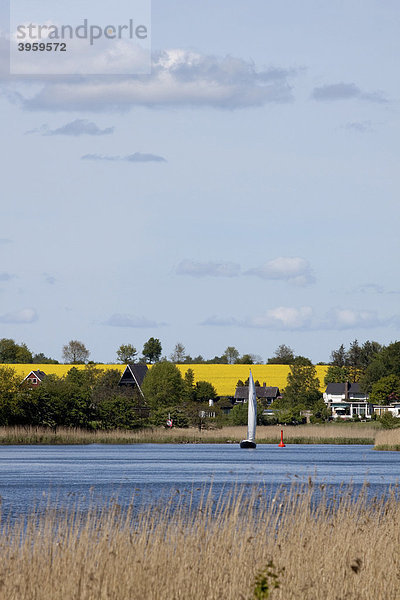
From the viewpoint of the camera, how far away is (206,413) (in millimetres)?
117438

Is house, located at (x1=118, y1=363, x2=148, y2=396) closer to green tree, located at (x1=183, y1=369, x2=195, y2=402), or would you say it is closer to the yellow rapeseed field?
green tree, located at (x1=183, y1=369, x2=195, y2=402)

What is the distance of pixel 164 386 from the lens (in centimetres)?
12312

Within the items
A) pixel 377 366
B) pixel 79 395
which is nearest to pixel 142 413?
pixel 79 395

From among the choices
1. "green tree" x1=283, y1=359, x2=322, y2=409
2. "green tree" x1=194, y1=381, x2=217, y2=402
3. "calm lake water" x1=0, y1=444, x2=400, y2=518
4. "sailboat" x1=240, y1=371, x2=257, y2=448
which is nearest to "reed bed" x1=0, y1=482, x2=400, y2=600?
"calm lake water" x1=0, y1=444, x2=400, y2=518

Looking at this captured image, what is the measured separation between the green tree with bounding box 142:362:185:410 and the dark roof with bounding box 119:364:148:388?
49.2 ft

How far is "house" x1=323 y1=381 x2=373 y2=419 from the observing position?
16988 cm

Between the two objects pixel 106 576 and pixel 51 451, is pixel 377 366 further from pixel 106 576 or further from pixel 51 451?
pixel 106 576

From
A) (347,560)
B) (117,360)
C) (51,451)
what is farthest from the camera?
(117,360)

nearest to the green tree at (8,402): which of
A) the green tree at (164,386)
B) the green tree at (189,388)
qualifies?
the green tree at (164,386)

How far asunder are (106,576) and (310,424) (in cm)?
11015

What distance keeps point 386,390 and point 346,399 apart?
30.0 m

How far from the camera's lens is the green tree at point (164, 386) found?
386ft

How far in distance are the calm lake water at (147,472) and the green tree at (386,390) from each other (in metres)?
66.5

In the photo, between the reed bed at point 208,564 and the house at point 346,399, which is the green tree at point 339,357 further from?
the reed bed at point 208,564
